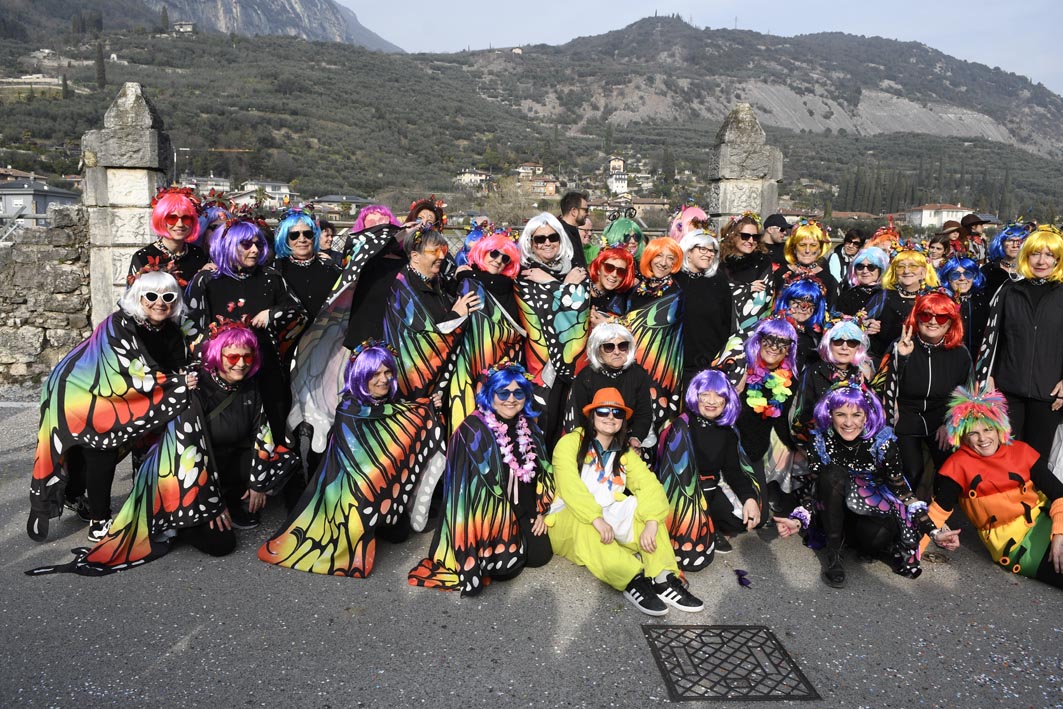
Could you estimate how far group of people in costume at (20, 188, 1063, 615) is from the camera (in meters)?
3.94

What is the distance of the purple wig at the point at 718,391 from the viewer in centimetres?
423

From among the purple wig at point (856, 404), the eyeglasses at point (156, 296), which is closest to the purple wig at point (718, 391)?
the purple wig at point (856, 404)

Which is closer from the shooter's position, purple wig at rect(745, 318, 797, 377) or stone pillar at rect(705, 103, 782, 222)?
purple wig at rect(745, 318, 797, 377)

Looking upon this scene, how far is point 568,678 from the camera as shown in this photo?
2992mm

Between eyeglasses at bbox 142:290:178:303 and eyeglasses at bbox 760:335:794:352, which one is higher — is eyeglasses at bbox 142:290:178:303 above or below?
above

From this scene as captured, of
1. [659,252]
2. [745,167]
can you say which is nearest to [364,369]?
[659,252]

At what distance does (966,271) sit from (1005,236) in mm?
339

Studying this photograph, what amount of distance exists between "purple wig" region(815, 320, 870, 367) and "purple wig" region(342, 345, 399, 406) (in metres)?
2.62

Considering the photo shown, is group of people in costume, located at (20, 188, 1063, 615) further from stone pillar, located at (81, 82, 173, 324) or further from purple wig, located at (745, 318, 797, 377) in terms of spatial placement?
stone pillar, located at (81, 82, 173, 324)

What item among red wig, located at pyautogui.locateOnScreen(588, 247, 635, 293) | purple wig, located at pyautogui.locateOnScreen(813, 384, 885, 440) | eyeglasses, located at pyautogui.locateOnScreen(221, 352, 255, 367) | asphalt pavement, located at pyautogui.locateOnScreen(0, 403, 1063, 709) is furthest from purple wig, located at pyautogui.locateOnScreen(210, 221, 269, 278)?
purple wig, located at pyautogui.locateOnScreen(813, 384, 885, 440)

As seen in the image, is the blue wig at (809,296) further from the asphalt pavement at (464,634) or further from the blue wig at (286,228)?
the blue wig at (286,228)

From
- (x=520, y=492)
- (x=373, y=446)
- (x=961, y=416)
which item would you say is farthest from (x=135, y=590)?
(x=961, y=416)

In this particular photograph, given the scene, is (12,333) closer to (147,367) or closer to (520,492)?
(147,367)

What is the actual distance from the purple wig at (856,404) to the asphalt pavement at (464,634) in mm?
A: 783
